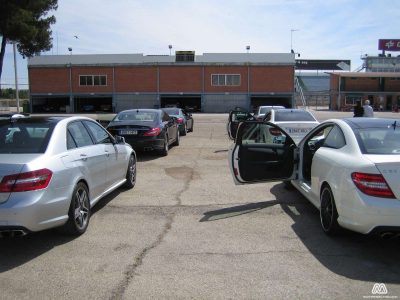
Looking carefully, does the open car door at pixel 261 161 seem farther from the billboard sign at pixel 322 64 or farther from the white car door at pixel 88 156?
the billboard sign at pixel 322 64

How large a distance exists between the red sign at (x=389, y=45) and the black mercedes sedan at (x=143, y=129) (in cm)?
9446

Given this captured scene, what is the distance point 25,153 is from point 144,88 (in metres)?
52.6

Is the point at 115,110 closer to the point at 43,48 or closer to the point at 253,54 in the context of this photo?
the point at 253,54

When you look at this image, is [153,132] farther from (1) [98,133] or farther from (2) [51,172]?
(2) [51,172]

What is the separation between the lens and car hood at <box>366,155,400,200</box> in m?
4.62

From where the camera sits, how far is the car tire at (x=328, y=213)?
5.33 metres

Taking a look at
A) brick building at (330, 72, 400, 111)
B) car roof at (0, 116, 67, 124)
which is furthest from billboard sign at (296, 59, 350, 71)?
car roof at (0, 116, 67, 124)

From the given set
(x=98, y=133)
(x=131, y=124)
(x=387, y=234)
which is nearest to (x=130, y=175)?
(x=98, y=133)

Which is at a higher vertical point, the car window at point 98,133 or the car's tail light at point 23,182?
the car window at point 98,133

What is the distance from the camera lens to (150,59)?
5762 centimetres

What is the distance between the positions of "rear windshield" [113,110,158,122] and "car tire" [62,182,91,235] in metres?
7.08

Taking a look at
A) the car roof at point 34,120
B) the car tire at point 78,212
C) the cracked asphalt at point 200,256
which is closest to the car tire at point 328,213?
the cracked asphalt at point 200,256

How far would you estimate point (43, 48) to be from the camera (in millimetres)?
26828

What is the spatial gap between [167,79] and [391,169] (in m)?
53.2
